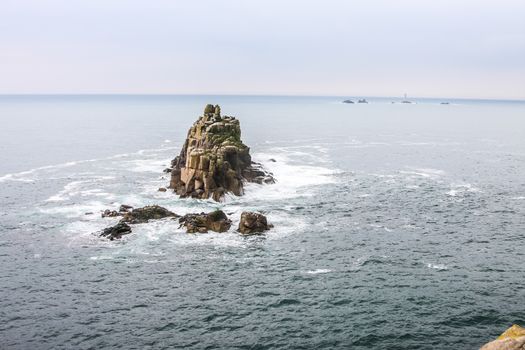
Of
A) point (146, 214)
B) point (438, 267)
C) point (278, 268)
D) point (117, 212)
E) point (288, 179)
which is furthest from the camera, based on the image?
point (288, 179)

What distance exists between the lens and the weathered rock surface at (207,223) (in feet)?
234

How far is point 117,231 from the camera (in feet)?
229

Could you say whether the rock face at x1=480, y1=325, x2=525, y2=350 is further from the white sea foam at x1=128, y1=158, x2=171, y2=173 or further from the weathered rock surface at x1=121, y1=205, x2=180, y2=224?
the white sea foam at x1=128, y1=158, x2=171, y2=173

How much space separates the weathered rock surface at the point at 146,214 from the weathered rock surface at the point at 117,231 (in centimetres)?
399

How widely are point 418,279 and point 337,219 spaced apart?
24.1m

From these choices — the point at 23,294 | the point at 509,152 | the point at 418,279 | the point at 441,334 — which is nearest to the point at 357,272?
the point at 418,279

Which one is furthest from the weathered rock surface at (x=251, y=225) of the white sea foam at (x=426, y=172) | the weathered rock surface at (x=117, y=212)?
the white sea foam at (x=426, y=172)

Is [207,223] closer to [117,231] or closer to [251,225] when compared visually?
[251,225]

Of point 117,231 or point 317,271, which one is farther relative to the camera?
point 117,231

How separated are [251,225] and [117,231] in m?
19.7

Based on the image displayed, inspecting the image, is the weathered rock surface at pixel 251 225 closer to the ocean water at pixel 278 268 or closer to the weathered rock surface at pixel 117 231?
the ocean water at pixel 278 268

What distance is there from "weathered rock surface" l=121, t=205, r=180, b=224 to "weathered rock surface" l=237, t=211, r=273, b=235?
1260cm

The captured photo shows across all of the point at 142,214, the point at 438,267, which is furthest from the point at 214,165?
the point at 438,267

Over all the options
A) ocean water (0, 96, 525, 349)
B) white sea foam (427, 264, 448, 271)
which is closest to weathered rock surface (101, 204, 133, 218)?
ocean water (0, 96, 525, 349)
